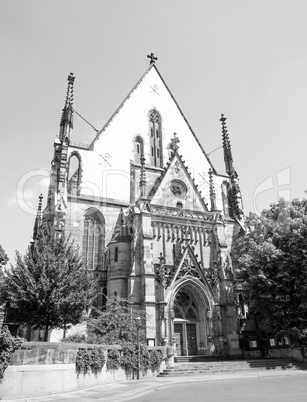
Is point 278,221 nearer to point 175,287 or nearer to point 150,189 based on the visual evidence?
point 175,287

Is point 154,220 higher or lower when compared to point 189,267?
higher

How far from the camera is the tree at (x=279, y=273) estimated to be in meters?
26.0

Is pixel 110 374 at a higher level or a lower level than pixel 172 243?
lower

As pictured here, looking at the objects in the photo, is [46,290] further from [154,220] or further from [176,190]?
[176,190]

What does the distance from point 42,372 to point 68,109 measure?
88.1 ft

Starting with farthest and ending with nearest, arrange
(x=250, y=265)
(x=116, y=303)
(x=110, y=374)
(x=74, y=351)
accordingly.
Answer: (x=250, y=265)
(x=116, y=303)
(x=110, y=374)
(x=74, y=351)

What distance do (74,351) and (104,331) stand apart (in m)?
6.59

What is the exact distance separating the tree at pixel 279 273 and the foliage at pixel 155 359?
899 cm

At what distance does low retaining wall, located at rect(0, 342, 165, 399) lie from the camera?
13289 millimetres

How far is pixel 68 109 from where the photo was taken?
117 feet

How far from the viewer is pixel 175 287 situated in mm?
28328

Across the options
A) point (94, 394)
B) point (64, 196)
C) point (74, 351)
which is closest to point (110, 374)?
point (74, 351)

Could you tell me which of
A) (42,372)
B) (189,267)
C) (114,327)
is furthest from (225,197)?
(42,372)

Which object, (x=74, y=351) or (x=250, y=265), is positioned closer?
(x=74, y=351)
